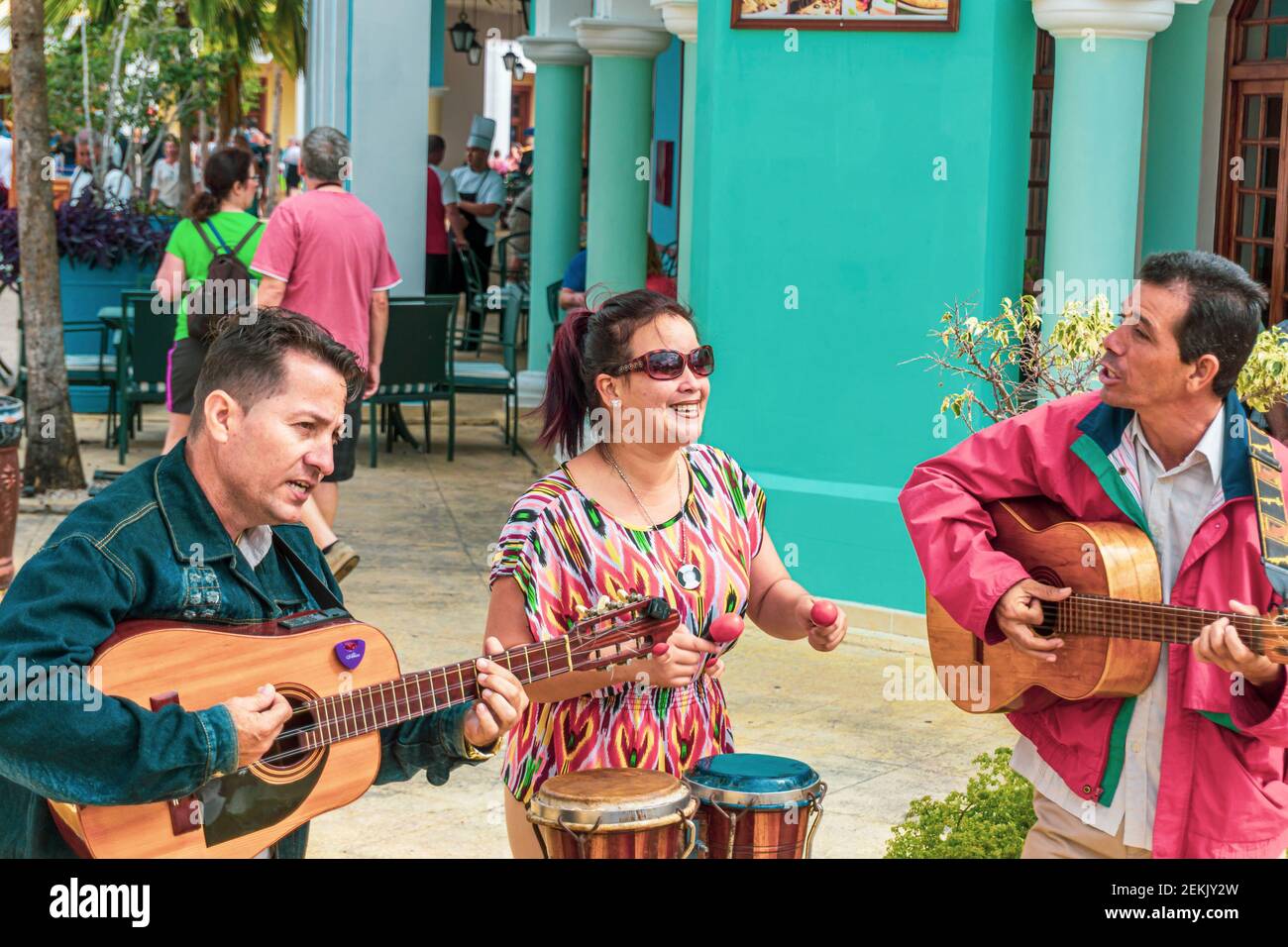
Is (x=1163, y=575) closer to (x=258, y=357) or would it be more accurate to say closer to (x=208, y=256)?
(x=258, y=357)

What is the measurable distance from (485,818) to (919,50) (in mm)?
3688

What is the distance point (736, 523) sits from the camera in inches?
140

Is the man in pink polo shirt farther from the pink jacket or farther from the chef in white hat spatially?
the chef in white hat

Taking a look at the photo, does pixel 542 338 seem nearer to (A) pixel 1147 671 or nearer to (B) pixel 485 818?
(B) pixel 485 818

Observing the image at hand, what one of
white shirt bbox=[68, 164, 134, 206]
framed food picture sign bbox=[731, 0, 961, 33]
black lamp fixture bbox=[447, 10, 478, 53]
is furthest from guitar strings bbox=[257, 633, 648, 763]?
black lamp fixture bbox=[447, 10, 478, 53]

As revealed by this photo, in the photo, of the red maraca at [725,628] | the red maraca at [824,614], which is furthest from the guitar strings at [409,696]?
the red maraca at [824,614]

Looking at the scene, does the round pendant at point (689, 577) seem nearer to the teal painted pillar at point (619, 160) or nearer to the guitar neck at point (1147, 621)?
the guitar neck at point (1147, 621)

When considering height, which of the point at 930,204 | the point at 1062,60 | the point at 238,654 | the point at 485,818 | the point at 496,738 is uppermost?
the point at 1062,60

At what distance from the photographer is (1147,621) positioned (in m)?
3.05

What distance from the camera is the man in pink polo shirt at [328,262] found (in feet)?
25.1

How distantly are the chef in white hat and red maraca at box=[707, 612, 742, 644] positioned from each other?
45.0ft

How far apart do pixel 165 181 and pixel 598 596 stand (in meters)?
22.9

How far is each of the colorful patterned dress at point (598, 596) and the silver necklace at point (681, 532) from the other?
10 mm

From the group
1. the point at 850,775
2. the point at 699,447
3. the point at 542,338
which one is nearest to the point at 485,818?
the point at 850,775
